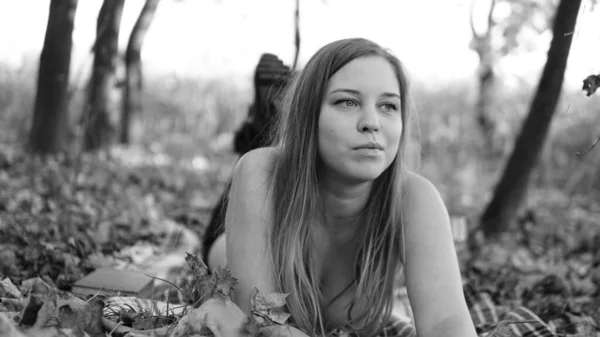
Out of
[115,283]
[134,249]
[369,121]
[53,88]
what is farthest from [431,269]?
[53,88]

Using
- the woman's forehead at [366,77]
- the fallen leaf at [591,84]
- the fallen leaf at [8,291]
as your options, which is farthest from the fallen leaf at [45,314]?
the fallen leaf at [591,84]

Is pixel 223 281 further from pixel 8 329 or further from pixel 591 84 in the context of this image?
pixel 591 84

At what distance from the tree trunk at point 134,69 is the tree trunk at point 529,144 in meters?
3.69

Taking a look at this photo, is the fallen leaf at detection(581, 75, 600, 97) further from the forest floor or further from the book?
the book

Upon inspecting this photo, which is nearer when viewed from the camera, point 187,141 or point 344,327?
point 344,327

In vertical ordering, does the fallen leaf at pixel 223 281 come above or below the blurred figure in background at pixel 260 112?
below

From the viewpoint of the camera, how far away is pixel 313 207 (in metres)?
2.26

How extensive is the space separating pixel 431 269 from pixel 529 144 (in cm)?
263

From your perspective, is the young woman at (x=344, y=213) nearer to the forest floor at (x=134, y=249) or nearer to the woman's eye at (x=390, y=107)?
the woman's eye at (x=390, y=107)

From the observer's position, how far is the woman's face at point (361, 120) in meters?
2.03

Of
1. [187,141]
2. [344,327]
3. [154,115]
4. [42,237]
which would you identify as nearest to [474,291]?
[344,327]

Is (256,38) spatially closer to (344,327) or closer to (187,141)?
(187,141)

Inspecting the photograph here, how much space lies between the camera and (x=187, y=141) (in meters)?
8.80

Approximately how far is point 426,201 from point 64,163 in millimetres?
3490
